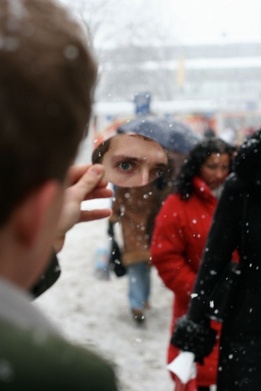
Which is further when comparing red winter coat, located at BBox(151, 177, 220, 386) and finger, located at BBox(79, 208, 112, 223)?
red winter coat, located at BBox(151, 177, 220, 386)

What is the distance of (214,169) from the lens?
370 cm

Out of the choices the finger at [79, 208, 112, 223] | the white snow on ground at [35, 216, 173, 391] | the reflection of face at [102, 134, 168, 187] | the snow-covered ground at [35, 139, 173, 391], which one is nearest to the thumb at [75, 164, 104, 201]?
the finger at [79, 208, 112, 223]

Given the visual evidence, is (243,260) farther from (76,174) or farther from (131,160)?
(76,174)

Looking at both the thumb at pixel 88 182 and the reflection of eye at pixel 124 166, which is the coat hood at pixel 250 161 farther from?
the thumb at pixel 88 182

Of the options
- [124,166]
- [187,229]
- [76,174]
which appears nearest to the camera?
[76,174]

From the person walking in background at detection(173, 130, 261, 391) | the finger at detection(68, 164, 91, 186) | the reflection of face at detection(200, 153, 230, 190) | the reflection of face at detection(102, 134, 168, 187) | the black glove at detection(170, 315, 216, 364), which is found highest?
the finger at detection(68, 164, 91, 186)

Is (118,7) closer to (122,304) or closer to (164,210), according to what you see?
(122,304)

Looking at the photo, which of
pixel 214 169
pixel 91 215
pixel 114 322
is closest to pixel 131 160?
pixel 91 215

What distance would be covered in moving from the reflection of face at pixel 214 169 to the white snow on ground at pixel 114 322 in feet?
4.18

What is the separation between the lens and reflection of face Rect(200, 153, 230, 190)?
3.68 m

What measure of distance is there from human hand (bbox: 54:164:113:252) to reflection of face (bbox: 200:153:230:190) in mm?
2325

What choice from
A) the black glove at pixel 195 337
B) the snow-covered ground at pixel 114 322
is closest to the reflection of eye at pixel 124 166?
the black glove at pixel 195 337

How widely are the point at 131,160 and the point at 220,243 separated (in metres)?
0.83

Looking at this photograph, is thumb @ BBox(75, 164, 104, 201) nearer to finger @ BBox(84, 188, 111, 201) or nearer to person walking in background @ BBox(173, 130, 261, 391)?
finger @ BBox(84, 188, 111, 201)
